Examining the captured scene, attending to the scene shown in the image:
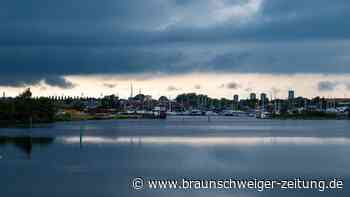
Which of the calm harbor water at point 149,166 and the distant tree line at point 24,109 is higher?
the distant tree line at point 24,109

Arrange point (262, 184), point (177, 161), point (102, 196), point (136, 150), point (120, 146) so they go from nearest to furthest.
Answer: point (102, 196), point (262, 184), point (177, 161), point (136, 150), point (120, 146)

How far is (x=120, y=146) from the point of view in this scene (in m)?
52.7

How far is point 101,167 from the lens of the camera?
35.2 meters

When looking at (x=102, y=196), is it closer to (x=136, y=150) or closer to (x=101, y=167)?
(x=101, y=167)

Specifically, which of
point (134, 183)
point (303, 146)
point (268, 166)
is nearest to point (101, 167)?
point (134, 183)

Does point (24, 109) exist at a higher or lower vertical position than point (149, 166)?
higher

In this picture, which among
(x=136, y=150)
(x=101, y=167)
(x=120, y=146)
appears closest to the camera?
(x=101, y=167)

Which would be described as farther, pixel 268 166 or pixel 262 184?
pixel 268 166

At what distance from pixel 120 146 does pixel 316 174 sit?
2341cm

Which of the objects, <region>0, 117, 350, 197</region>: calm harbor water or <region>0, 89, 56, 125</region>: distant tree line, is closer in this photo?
<region>0, 117, 350, 197</region>: calm harbor water

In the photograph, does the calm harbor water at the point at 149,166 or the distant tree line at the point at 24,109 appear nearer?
the calm harbor water at the point at 149,166

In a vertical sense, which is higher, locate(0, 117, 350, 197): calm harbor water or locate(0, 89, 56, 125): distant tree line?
locate(0, 89, 56, 125): distant tree line

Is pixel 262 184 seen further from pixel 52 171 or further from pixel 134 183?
pixel 52 171

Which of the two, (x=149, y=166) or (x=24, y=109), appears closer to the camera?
(x=149, y=166)
